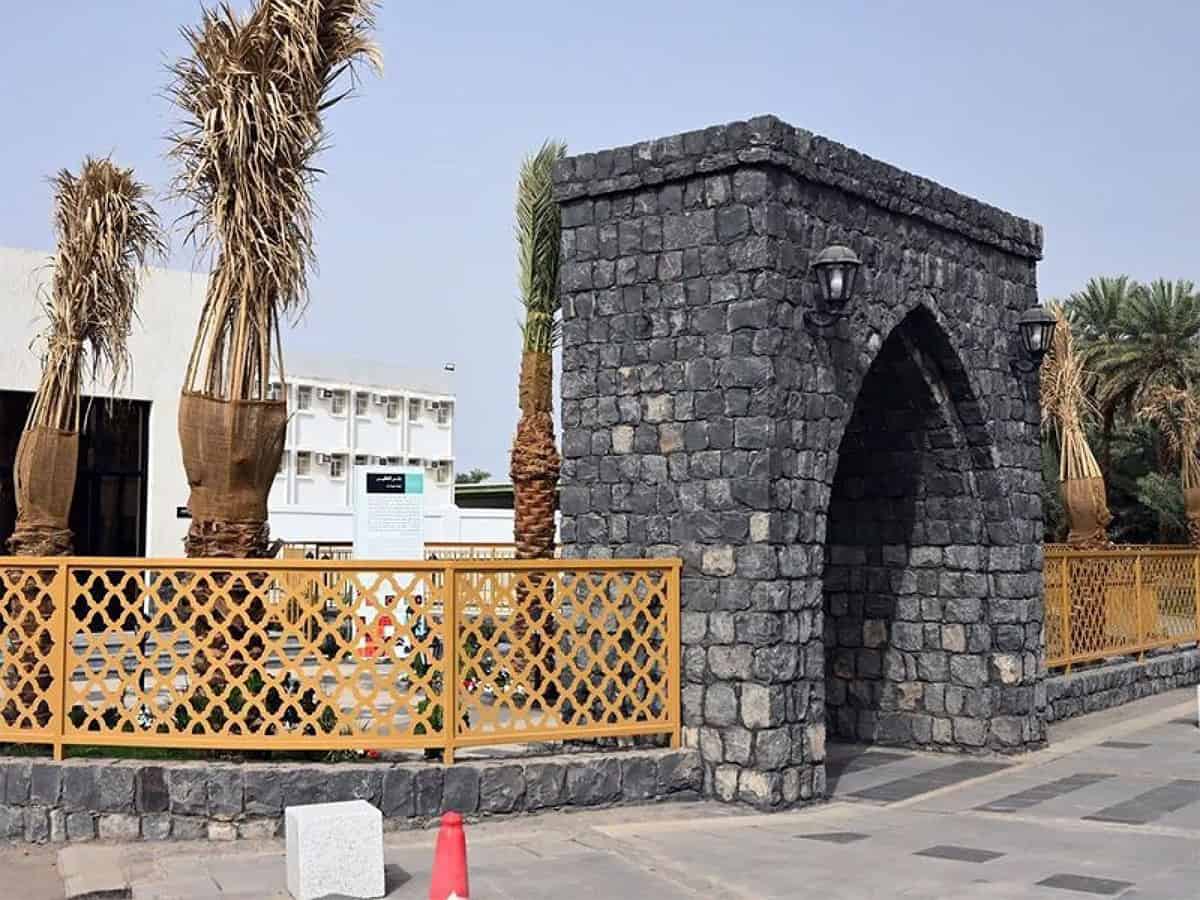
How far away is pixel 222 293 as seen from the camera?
7.96 m

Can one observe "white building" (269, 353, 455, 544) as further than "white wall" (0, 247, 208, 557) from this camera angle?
Yes

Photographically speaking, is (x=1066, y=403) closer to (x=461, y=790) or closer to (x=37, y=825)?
(x=461, y=790)

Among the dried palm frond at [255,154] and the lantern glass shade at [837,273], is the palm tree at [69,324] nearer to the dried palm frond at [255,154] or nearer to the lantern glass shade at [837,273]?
the dried palm frond at [255,154]

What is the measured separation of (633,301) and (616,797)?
10.3 ft

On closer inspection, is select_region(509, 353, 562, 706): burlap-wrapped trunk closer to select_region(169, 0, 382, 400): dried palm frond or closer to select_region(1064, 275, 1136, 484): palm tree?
select_region(169, 0, 382, 400): dried palm frond

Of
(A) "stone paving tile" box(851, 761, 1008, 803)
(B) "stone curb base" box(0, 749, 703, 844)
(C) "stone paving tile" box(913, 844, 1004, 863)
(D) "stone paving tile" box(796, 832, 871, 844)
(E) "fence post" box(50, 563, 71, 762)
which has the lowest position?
(A) "stone paving tile" box(851, 761, 1008, 803)

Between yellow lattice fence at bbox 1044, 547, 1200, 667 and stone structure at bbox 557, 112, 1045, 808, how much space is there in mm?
1821

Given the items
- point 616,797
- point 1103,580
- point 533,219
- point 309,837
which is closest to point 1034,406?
point 1103,580

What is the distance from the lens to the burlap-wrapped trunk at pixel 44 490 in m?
8.82

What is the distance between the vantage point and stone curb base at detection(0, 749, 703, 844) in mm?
7184

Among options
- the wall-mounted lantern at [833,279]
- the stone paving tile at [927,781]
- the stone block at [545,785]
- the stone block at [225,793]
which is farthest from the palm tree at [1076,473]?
the stone block at [225,793]

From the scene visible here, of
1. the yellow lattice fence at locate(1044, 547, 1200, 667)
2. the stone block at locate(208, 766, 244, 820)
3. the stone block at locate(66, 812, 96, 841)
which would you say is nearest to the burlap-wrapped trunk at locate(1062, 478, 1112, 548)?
the yellow lattice fence at locate(1044, 547, 1200, 667)

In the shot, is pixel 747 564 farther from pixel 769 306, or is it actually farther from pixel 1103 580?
pixel 1103 580

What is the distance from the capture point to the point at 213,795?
7.19 meters
